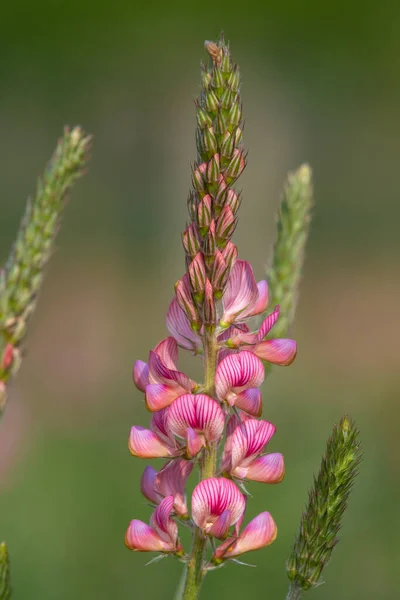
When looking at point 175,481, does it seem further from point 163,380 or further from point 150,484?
point 163,380

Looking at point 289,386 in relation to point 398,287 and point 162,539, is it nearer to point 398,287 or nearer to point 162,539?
point 162,539

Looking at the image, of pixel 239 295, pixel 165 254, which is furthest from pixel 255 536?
pixel 165 254

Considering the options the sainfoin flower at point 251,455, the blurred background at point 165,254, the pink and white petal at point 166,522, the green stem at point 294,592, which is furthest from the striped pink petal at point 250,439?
the blurred background at point 165,254

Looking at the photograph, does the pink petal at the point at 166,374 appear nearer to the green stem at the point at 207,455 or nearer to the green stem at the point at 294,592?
the green stem at the point at 207,455

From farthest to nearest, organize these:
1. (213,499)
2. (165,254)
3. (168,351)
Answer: (165,254), (168,351), (213,499)

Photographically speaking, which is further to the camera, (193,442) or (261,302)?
(261,302)

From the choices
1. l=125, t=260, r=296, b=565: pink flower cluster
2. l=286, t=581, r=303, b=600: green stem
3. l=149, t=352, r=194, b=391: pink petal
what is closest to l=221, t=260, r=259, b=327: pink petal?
l=125, t=260, r=296, b=565: pink flower cluster

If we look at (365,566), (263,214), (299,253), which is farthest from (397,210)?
(299,253)
